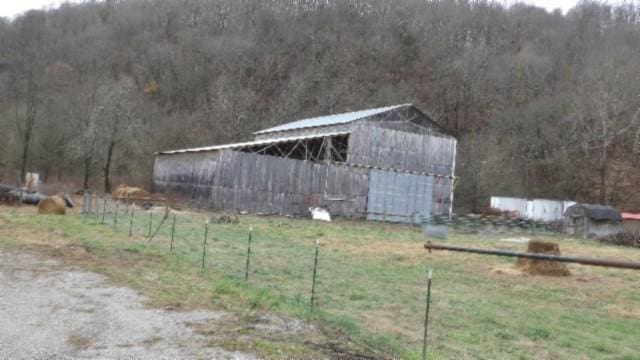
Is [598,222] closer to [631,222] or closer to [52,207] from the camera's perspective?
[631,222]

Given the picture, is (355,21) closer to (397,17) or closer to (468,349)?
(397,17)

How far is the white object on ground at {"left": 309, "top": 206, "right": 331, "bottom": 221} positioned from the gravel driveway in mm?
25190

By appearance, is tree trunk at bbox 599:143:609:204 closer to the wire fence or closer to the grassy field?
the grassy field

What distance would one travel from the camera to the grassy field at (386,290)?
329 inches

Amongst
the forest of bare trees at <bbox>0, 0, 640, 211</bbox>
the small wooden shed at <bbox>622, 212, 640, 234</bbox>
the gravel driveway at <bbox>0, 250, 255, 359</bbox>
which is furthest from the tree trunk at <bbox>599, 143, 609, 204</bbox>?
the gravel driveway at <bbox>0, 250, 255, 359</bbox>

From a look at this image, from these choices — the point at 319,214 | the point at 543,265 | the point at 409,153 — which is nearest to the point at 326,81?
the point at 409,153

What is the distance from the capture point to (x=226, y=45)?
92688 mm

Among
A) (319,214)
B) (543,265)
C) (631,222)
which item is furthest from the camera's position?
(631,222)

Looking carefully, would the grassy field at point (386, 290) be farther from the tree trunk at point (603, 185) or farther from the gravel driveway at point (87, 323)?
the tree trunk at point (603, 185)

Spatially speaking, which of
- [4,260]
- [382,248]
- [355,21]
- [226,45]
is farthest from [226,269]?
[355,21]

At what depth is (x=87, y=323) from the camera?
300 inches

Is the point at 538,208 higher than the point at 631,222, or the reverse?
the point at 538,208

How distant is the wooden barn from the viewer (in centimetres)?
3494

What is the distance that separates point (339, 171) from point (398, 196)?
4.74 m
